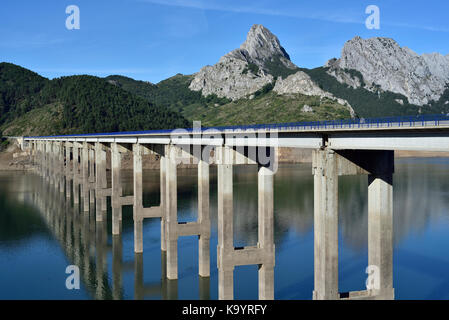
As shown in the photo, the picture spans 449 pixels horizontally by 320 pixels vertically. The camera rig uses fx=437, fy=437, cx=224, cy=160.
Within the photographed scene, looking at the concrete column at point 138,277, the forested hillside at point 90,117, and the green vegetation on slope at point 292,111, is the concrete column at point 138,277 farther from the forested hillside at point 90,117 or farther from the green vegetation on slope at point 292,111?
the forested hillside at point 90,117

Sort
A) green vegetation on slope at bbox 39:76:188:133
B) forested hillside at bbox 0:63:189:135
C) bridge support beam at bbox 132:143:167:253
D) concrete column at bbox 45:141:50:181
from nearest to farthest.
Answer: bridge support beam at bbox 132:143:167:253 → concrete column at bbox 45:141:50:181 → forested hillside at bbox 0:63:189:135 → green vegetation on slope at bbox 39:76:188:133

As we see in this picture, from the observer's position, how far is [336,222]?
73.5ft

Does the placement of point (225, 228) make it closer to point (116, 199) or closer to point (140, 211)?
point (140, 211)

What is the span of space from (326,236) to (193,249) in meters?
27.2

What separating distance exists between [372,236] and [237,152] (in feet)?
39.0

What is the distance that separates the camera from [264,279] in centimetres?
2880

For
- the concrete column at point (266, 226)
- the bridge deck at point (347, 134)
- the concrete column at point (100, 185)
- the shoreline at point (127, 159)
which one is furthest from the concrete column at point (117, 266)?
the shoreline at point (127, 159)

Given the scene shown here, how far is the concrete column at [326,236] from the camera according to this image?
22.2m

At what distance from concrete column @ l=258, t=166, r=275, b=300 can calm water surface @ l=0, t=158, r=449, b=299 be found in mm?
5161

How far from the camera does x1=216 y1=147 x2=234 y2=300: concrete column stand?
28.8 m

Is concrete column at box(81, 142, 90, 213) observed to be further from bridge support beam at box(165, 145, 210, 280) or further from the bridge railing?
the bridge railing

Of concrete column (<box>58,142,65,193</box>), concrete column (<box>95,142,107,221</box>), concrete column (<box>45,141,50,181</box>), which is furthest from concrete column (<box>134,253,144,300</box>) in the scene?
concrete column (<box>45,141,50,181</box>)
